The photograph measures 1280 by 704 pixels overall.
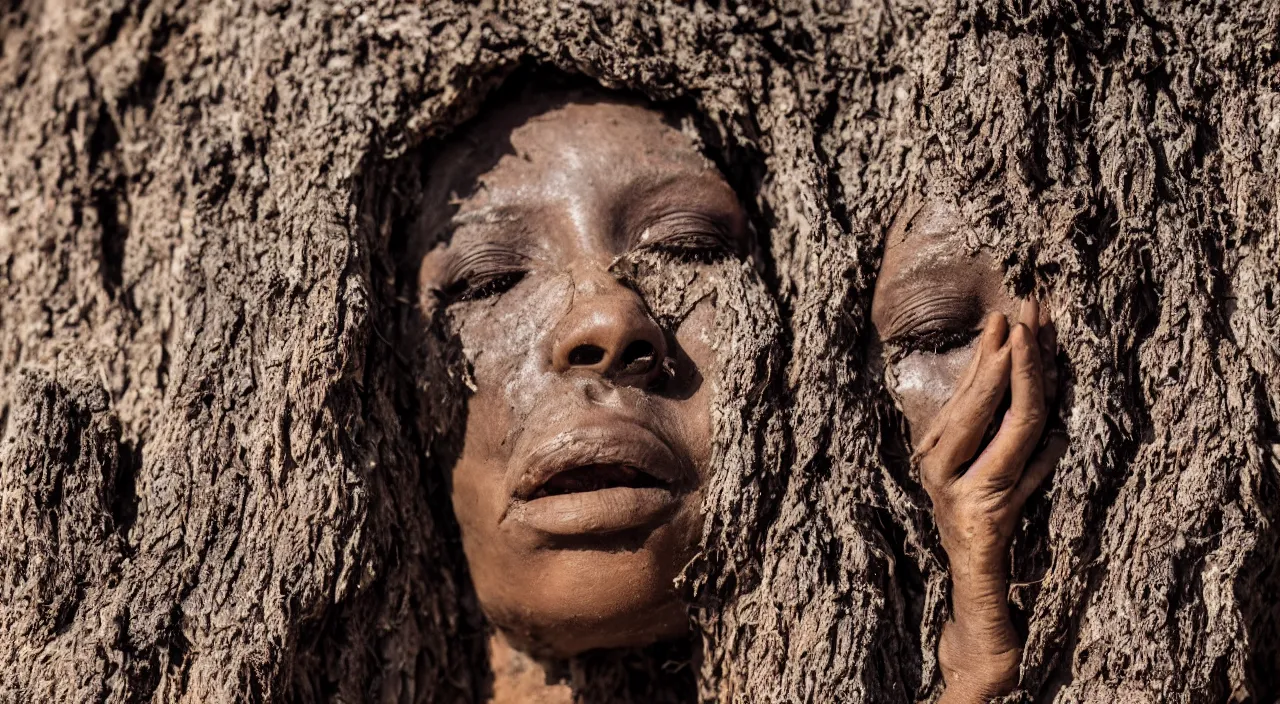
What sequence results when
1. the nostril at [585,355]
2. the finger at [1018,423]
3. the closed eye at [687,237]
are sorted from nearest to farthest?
the finger at [1018,423], the nostril at [585,355], the closed eye at [687,237]

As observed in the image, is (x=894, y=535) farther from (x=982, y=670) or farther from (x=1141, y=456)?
(x=1141, y=456)

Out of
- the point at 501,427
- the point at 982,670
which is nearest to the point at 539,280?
the point at 501,427

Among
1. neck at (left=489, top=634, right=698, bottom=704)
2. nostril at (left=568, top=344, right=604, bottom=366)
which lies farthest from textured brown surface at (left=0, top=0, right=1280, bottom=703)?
nostril at (left=568, top=344, right=604, bottom=366)

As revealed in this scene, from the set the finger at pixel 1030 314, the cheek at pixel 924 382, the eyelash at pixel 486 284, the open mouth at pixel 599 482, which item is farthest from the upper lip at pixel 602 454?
the finger at pixel 1030 314

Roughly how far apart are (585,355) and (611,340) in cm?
9

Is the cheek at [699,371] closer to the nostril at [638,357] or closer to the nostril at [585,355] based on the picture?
the nostril at [638,357]

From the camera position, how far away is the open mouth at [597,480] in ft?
10.4

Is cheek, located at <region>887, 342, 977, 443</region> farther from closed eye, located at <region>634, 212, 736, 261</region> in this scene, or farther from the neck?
the neck

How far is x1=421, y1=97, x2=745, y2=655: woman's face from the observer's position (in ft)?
10.3

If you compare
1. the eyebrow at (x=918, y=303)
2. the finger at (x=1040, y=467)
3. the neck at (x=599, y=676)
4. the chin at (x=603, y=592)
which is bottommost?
the neck at (x=599, y=676)

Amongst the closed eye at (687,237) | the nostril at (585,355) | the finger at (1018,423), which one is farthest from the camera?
the closed eye at (687,237)

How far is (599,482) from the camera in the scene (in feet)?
10.5

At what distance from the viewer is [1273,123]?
3271mm

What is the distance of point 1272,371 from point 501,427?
173 cm
